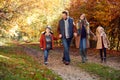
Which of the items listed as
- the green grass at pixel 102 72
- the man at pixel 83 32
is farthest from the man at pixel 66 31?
the green grass at pixel 102 72

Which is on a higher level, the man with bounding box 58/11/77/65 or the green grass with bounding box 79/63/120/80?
the man with bounding box 58/11/77/65

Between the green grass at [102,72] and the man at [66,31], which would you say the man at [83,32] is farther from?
the green grass at [102,72]

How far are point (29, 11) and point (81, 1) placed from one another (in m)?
3.97

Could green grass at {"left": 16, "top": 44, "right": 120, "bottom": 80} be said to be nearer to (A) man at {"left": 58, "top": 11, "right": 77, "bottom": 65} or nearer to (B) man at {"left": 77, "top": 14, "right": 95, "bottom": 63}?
(A) man at {"left": 58, "top": 11, "right": 77, "bottom": 65}

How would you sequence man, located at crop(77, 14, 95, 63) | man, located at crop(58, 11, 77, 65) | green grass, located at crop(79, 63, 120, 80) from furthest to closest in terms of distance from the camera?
1. man, located at crop(77, 14, 95, 63)
2. man, located at crop(58, 11, 77, 65)
3. green grass, located at crop(79, 63, 120, 80)

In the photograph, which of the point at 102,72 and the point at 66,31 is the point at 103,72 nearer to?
the point at 102,72

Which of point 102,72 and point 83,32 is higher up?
point 83,32

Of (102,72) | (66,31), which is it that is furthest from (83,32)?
(102,72)

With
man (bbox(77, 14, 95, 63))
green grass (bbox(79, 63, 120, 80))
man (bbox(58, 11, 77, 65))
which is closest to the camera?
green grass (bbox(79, 63, 120, 80))

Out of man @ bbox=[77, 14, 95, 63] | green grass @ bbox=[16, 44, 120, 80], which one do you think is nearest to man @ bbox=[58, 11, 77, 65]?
man @ bbox=[77, 14, 95, 63]


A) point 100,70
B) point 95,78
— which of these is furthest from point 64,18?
point 95,78

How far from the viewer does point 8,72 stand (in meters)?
11.9

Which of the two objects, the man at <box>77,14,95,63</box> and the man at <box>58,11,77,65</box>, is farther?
the man at <box>77,14,95,63</box>

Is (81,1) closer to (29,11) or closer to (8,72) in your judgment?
(29,11)
